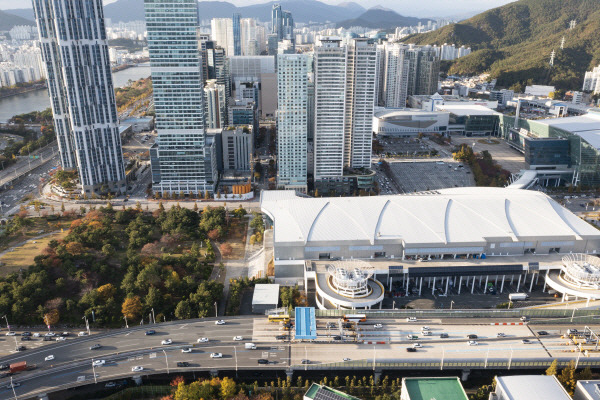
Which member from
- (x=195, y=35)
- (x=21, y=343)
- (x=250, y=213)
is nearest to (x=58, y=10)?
(x=195, y=35)

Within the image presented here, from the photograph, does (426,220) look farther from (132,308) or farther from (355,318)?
(132,308)

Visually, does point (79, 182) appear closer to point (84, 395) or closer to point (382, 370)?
point (84, 395)

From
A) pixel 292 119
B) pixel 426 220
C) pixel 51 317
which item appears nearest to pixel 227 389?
pixel 51 317

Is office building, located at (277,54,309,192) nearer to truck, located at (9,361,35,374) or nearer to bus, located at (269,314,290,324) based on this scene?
bus, located at (269,314,290,324)

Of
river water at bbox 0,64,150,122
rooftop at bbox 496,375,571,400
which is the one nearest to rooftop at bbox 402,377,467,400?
rooftop at bbox 496,375,571,400

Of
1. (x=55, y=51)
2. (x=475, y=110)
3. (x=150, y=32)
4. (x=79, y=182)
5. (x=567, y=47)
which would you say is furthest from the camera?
(x=567, y=47)

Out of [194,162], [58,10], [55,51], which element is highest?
[58,10]
